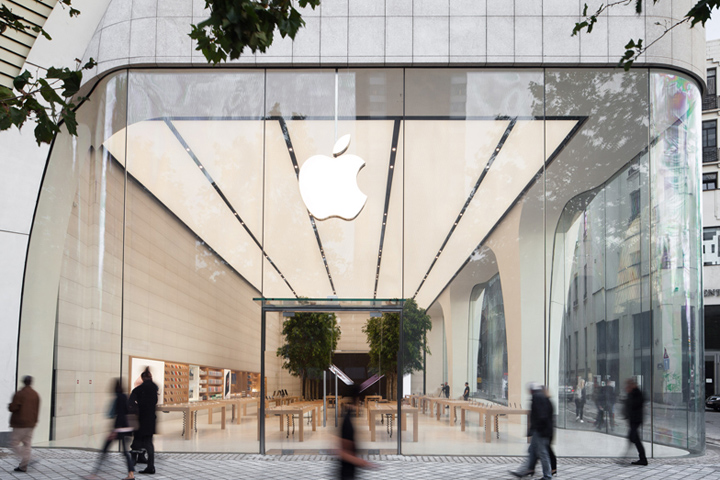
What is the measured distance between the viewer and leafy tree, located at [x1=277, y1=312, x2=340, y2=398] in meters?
12.5

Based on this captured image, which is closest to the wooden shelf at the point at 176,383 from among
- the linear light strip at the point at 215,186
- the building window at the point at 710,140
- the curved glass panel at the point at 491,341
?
the linear light strip at the point at 215,186

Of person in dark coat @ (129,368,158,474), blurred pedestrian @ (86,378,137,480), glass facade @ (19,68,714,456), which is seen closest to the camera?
blurred pedestrian @ (86,378,137,480)

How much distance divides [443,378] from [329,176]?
4329 millimetres

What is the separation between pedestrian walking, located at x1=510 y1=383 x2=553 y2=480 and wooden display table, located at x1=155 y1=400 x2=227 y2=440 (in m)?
5.82

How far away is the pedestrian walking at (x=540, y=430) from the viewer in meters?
9.20

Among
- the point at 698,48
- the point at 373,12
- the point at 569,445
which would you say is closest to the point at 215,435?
the point at 569,445

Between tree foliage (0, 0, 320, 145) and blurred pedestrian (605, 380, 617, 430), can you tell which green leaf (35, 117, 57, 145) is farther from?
blurred pedestrian (605, 380, 617, 430)

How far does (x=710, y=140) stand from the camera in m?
41.3

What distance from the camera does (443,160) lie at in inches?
514

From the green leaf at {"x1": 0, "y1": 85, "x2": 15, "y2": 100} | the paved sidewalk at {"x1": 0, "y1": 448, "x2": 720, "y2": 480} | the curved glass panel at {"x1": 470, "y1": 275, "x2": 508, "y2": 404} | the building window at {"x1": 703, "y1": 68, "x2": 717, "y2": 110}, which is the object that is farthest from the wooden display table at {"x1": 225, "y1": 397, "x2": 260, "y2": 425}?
the building window at {"x1": 703, "y1": 68, "x2": 717, "y2": 110}

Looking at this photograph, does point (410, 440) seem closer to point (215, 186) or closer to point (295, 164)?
point (295, 164)

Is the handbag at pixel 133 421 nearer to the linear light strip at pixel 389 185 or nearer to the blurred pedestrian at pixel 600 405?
the linear light strip at pixel 389 185

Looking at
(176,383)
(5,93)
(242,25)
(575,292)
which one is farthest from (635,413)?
(5,93)

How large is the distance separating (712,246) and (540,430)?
3528 cm
